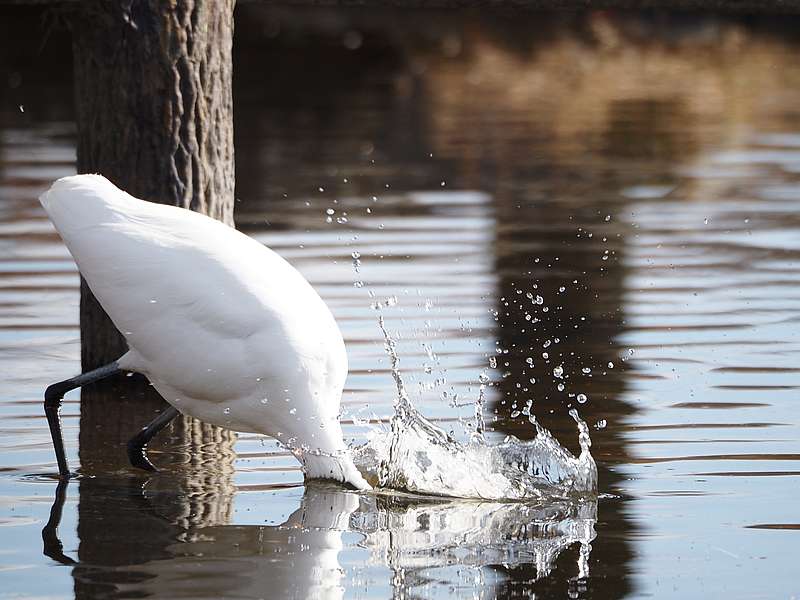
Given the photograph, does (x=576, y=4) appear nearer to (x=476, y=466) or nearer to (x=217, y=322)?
(x=476, y=466)

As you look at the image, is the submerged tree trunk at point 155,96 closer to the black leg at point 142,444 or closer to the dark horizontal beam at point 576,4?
the dark horizontal beam at point 576,4

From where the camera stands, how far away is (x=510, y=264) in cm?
1038

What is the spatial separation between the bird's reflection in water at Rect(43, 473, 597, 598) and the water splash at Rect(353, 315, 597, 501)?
4.0 inches

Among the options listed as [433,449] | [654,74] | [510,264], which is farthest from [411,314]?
[654,74]

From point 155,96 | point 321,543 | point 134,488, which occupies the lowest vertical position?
point 321,543

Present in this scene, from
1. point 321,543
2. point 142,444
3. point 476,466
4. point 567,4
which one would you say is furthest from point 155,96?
point 321,543

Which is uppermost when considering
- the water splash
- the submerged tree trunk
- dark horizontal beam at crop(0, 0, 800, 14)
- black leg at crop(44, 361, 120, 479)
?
dark horizontal beam at crop(0, 0, 800, 14)

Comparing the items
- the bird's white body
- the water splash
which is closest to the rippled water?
the water splash

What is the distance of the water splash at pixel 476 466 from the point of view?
602cm

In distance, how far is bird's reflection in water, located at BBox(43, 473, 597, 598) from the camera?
5.05 metres

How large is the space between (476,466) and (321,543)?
90 centimetres

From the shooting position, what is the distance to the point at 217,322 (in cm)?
594

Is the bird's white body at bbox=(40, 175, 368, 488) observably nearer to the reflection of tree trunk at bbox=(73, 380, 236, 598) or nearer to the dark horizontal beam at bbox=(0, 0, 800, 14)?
the reflection of tree trunk at bbox=(73, 380, 236, 598)

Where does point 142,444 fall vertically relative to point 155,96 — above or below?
below
